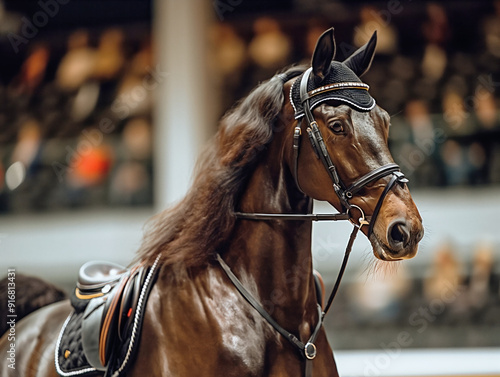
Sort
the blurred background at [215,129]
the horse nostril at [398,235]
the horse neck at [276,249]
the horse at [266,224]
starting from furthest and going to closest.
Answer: the blurred background at [215,129] < the horse neck at [276,249] < the horse at [266,224] < the horse nostril at [398,235]

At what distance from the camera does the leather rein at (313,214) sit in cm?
166

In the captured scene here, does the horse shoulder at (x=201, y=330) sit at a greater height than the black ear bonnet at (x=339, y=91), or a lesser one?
lesser

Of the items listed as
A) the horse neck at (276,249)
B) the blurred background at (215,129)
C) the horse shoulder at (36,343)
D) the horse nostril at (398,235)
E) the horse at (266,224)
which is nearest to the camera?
the horse nostril at (398,235)

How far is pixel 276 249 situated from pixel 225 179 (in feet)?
0.87

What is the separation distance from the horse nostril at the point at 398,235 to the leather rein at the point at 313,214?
7cm

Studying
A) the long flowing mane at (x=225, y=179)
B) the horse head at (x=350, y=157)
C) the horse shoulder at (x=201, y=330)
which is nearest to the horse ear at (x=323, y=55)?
the horse head at (x=350, y=157)

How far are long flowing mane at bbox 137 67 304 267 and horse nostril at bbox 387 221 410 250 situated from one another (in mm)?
477

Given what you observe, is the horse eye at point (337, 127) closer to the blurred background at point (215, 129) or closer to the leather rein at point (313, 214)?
the leather rein at point (313, 214)

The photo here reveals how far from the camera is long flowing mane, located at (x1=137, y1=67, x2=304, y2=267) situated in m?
1.86

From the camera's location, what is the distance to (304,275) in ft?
6.14

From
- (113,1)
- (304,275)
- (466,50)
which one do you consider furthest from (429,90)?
(304,275)

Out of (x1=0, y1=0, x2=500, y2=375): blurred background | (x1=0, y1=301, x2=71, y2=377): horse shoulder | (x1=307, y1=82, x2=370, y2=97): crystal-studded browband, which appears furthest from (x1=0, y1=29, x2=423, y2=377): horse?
(x1=0, y1=0, x2=500, y2=375): blurred background

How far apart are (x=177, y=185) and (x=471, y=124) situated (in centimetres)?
329

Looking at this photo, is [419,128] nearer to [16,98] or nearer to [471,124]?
[471,124]
